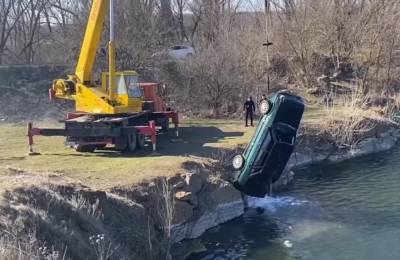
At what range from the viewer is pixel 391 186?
2350 centimetres

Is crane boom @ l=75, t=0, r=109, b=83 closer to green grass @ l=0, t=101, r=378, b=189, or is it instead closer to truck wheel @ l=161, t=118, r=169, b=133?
green grass @ l=0, t=101, r=378, b=189

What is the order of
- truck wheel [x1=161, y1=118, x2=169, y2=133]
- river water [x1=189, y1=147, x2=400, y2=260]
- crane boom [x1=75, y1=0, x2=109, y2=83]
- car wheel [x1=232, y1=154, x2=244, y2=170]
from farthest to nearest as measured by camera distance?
truck wheel [x1=161, y1=118, x2=169, y2=133] → crane boom [x1=75, y1=0, x2=109, y2=83] → car wheel [x1=232, y1=154, x2=244, y2=170] → river water [x1=189, y1=147, x2=400, y2=260]

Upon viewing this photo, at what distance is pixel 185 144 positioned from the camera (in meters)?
24.2

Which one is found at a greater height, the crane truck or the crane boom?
the crane boom

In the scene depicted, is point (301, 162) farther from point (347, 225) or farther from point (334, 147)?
point (347, 225)

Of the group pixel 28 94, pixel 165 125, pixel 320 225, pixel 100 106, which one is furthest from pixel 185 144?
pixel 28 94

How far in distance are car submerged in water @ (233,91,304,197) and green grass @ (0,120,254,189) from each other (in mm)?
2070

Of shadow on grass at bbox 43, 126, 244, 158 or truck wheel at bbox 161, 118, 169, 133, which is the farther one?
truck wheel at bbox 161, 118, 169, 133

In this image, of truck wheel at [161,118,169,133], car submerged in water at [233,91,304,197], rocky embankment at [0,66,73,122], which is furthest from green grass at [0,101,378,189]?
rocky embankment at [0,66,73,122]

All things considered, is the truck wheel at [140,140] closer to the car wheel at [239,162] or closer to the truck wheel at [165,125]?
the truck wheel at [165,125]

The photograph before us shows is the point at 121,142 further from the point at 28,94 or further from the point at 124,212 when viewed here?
the point at 28,94

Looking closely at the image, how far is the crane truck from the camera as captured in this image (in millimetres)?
22000

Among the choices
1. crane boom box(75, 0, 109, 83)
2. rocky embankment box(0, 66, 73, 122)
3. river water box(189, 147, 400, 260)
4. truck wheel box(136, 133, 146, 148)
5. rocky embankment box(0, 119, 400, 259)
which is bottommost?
river water box(189, 147, 400, 260)

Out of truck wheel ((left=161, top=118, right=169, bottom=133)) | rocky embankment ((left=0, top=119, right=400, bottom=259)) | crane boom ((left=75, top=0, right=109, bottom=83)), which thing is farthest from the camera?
truck wheel ((left=161, top=118, right=169, bottom=133))
